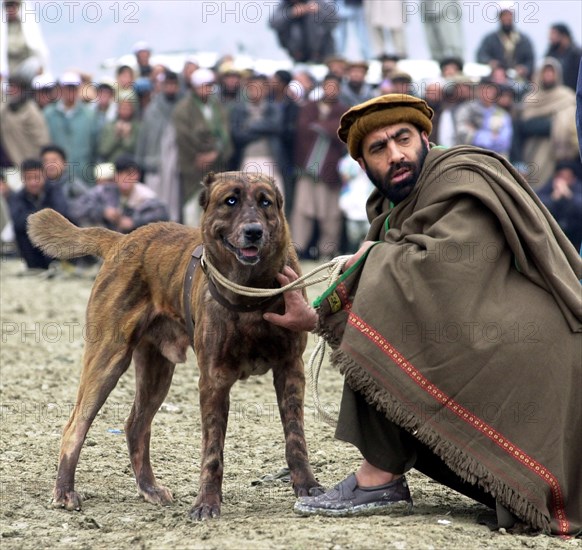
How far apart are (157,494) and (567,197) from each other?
9.99 metres

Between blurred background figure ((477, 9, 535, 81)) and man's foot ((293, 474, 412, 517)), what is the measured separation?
12.8 m

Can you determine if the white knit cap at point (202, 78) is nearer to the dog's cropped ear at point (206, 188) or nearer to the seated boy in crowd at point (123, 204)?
the seated boy in crowd at point (123, 204)

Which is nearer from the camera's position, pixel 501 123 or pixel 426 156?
pixel 426 156

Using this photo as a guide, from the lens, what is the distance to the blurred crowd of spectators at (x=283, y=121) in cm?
1623

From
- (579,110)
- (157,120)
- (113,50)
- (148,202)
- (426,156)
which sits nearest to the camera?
(426,156)

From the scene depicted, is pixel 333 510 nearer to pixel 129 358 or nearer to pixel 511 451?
pixel 511 451

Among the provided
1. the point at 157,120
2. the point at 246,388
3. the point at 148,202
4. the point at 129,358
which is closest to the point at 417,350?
the point at 129,358

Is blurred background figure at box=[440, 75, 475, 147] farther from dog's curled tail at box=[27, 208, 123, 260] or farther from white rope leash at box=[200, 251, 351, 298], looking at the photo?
white rope leash at box=[200, 251, 351, 298]

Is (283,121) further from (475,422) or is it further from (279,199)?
(475,422)

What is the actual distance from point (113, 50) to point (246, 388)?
19.7 m

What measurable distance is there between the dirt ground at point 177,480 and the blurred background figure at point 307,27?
8583mm

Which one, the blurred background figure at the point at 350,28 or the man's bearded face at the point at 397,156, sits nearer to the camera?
the man's bearded face at the point at 397,156

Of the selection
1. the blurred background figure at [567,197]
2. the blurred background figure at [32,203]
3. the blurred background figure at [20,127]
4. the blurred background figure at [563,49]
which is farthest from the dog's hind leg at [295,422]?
the blurred background figure at [20,127]

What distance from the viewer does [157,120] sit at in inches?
709
